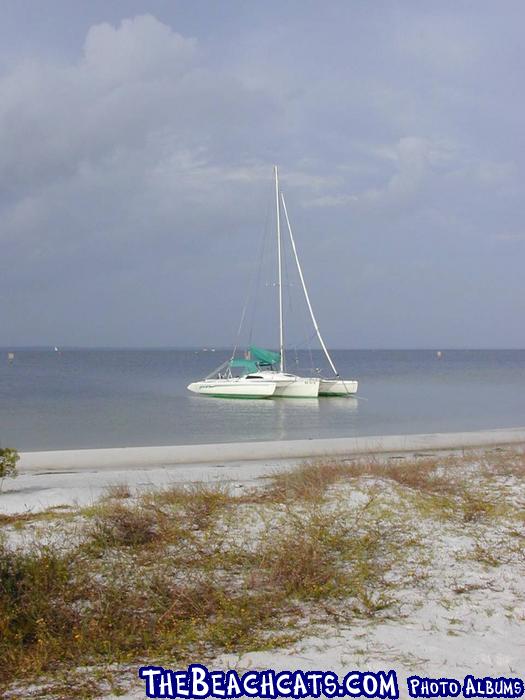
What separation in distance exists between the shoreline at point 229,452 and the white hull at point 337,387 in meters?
21.3

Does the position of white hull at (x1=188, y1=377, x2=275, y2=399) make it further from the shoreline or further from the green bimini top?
the shoreline

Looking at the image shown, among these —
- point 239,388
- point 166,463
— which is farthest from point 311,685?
point 239,388

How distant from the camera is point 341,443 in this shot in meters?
23.7

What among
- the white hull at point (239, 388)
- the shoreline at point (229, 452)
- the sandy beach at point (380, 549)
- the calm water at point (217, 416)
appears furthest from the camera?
the white hull at point (239, 388)

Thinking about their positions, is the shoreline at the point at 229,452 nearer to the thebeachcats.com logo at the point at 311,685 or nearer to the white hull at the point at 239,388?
the thebeachcats.com logo at the point at 311,685

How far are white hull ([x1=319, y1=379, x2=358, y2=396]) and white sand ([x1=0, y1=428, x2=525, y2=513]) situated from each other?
1938 centimetres

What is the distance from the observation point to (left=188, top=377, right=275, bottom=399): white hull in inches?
1772

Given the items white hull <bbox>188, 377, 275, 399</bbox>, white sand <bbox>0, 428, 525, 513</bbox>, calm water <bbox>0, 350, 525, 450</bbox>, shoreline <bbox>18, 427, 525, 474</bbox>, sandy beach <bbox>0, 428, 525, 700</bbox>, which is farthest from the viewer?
white hull <bbox>188, 377, 275, 399</bbox>

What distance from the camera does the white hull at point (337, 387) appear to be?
46594 mm

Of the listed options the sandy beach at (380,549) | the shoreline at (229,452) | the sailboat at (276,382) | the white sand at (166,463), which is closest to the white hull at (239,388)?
the sailboat at (276,382)

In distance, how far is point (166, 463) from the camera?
19484 millimetres

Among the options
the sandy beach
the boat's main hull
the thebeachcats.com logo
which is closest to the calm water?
the boat's main hull

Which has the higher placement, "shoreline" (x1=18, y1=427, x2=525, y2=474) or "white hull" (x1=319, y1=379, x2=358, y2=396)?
"white hull" (x1=319, y1=379, x2=358, y2=396)

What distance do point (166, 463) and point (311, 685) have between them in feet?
48.2
